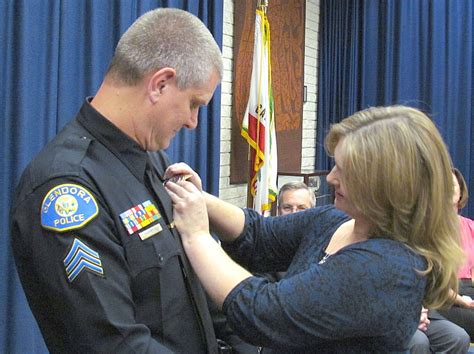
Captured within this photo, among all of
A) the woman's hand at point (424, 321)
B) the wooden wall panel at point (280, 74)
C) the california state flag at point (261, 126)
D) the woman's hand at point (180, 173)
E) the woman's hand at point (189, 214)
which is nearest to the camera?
the woman's hand at point (189, 214)

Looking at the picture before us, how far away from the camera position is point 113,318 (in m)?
1.00

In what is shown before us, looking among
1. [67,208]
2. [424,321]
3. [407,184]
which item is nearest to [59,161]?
[67,208]

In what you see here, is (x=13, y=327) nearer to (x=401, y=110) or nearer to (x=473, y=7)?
(x=401, y=110)

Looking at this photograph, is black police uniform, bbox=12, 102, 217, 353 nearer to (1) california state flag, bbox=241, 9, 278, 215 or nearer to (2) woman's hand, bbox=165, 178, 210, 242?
(2) woman's hand, bbox=165, 178, 210, 242

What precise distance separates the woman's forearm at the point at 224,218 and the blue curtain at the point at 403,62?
419cm

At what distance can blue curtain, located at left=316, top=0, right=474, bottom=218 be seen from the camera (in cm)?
564

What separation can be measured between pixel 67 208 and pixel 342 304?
21.1 inches

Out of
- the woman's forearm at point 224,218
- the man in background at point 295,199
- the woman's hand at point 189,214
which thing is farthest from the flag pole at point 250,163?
the woman's hand at point 189,214

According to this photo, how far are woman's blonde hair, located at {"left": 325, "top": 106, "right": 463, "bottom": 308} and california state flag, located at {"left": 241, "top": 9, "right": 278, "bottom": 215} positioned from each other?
296 cm

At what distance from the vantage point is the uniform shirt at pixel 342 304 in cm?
113

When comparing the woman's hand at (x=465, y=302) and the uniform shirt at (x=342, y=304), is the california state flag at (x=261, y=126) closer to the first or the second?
the woman's hand at (x=465, y=302)

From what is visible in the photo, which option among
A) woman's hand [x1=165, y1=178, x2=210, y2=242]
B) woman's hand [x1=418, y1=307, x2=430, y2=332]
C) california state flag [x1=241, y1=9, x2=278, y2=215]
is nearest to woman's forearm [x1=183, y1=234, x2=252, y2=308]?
woman's hand [x1=165, y1=178, x2=210, y2=242]

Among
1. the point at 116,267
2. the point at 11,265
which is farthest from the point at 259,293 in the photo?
the point at 11,265

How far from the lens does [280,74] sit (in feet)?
16.6
